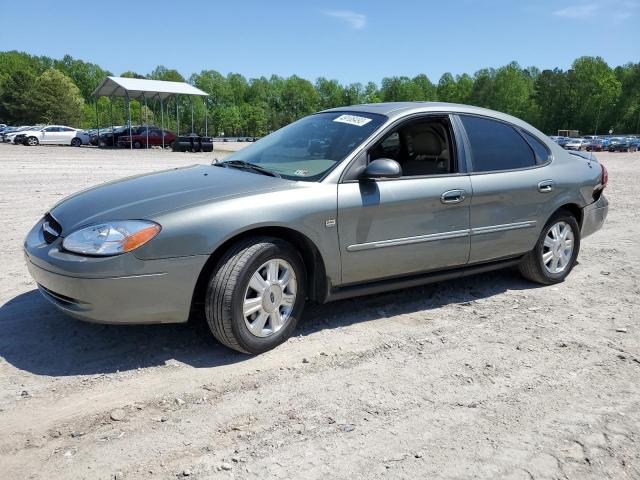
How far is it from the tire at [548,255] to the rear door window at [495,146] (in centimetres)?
64

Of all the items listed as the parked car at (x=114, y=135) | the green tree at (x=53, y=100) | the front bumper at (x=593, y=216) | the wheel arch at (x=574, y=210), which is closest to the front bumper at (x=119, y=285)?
the wheel arch at (x=574, y=210)

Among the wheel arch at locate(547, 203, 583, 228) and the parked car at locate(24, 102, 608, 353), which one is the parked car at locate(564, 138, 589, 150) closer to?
the wheel arch at locate(547, 203, 583, 228)

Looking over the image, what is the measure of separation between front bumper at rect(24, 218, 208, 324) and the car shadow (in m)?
0.35

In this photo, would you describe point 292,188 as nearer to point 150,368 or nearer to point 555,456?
point 150,368

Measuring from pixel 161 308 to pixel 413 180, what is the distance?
2.08 metres

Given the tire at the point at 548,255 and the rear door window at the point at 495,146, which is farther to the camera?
the tire at the point at 548,255

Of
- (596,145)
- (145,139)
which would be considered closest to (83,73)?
(145,139)

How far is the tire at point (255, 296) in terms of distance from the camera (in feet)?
10.9

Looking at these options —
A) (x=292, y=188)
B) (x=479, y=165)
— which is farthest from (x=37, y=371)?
(x=479, y=165)

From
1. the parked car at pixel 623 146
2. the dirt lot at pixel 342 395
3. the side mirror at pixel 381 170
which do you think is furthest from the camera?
the parked car at pixel 623 146

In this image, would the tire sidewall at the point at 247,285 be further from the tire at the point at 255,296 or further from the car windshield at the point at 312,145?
the car windshield at the point at 312,145

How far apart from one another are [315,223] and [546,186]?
8.20ft

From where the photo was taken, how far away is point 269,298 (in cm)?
353

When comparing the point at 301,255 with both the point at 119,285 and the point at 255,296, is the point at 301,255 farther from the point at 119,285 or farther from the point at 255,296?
the point at 119,285
